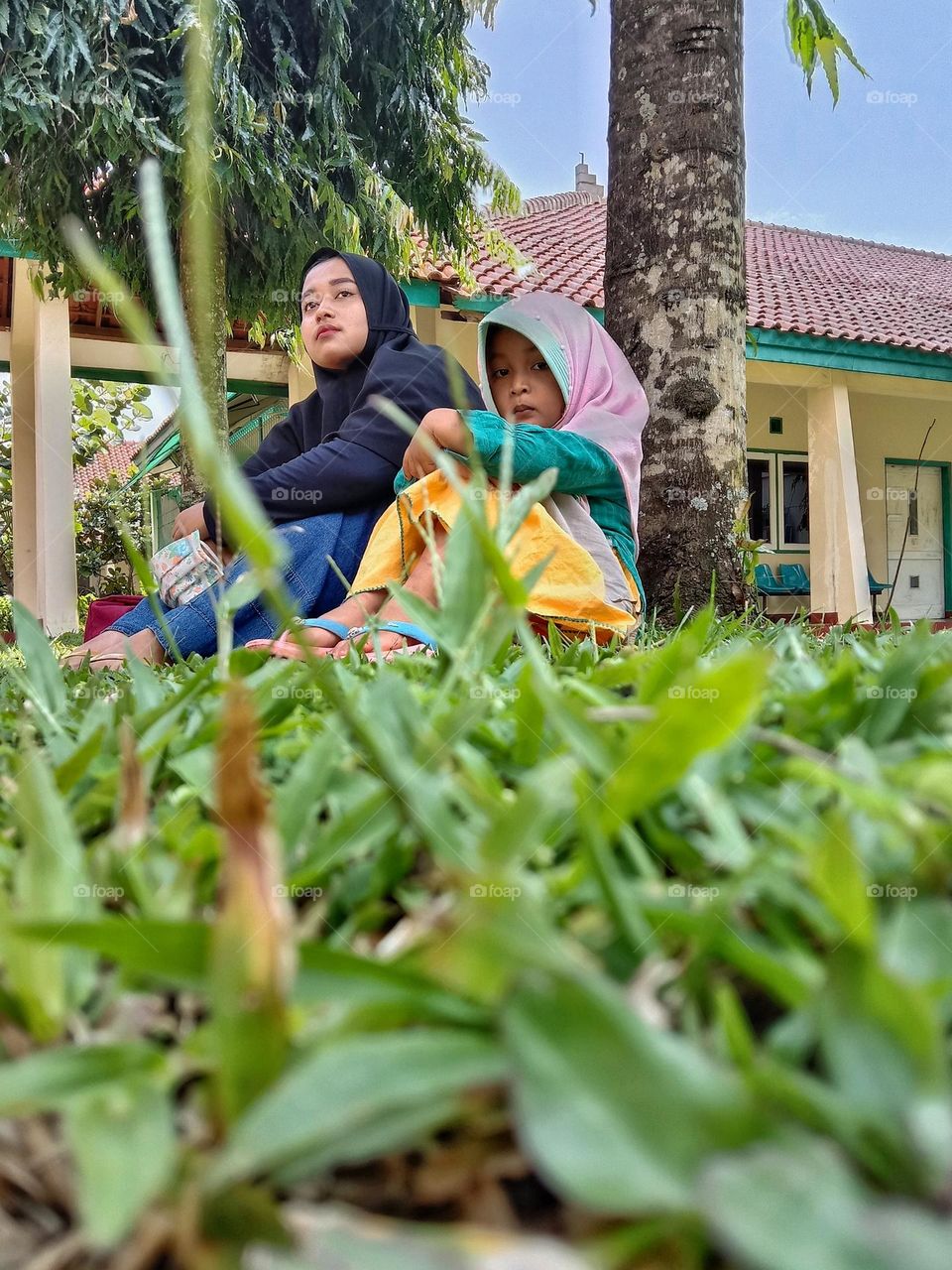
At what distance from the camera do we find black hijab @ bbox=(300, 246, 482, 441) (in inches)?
112

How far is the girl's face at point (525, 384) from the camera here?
2695mm

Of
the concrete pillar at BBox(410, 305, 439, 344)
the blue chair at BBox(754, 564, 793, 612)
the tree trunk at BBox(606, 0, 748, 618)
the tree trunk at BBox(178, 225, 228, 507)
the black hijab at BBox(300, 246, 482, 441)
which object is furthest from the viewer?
the blue chair at BBox(754, 564, 793, 612)

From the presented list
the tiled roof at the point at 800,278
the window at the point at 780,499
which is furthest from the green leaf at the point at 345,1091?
the window at the point at 780,499

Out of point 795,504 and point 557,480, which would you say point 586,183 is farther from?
point 557,480

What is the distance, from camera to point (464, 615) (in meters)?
0.54

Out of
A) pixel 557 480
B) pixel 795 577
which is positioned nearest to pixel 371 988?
pixel 557 480

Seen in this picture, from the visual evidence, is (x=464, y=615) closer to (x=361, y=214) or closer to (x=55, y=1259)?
(x=55, y=1259)

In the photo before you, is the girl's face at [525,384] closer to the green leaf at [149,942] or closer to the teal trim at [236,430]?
the green leaf at [149,942]

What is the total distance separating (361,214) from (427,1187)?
724 centimetres

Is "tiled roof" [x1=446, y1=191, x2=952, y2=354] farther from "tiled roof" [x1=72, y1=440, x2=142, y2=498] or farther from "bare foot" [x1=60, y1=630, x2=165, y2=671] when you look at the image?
"tiled roof" [x1=72, y1=440, x2=142, y2=498]

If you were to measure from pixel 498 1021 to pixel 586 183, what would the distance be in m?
19.4

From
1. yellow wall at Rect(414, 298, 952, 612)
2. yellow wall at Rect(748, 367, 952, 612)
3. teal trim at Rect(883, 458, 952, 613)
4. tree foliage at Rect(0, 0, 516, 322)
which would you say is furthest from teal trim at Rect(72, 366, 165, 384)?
teal trim at Rect(883, 458, 952, 613)

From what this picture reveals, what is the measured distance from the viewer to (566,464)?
2.22 meters

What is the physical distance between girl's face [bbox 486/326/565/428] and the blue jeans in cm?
61
